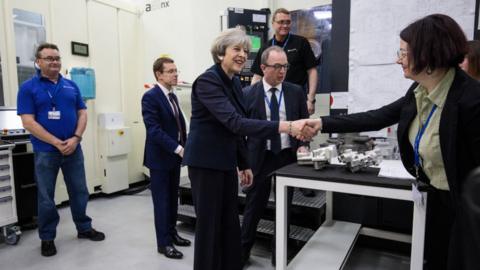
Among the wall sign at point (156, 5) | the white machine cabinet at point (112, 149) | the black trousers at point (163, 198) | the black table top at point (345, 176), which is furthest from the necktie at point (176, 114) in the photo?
the wall sign at point (156, 5)

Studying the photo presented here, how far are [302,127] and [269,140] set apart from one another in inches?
21.3

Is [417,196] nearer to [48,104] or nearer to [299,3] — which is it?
[48,104]

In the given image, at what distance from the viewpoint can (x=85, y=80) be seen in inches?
152

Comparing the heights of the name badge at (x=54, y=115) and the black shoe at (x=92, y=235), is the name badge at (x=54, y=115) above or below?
above

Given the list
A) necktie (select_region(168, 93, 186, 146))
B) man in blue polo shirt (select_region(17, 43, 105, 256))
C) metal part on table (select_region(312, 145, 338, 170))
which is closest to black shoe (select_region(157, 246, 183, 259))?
necktie (select_region(168, 93, 186, 146))

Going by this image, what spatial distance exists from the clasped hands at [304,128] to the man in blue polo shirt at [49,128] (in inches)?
78.5

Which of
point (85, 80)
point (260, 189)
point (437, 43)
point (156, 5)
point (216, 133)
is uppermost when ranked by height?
point (156, 5)

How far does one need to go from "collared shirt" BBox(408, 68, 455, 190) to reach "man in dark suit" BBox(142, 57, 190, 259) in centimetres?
165

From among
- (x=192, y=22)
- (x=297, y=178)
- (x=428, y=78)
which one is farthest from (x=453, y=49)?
(x=192, y=22)

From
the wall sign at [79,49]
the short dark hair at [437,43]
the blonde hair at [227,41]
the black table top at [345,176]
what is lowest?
the black table top at [345,176]

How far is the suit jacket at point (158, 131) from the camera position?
93.5 inches

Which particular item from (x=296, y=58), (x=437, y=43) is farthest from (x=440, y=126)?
(x=296, y=58)

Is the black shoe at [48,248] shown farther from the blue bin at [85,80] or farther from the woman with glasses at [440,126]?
the woman with glasses at [440,126]

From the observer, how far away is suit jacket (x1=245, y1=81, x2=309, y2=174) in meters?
2.21
